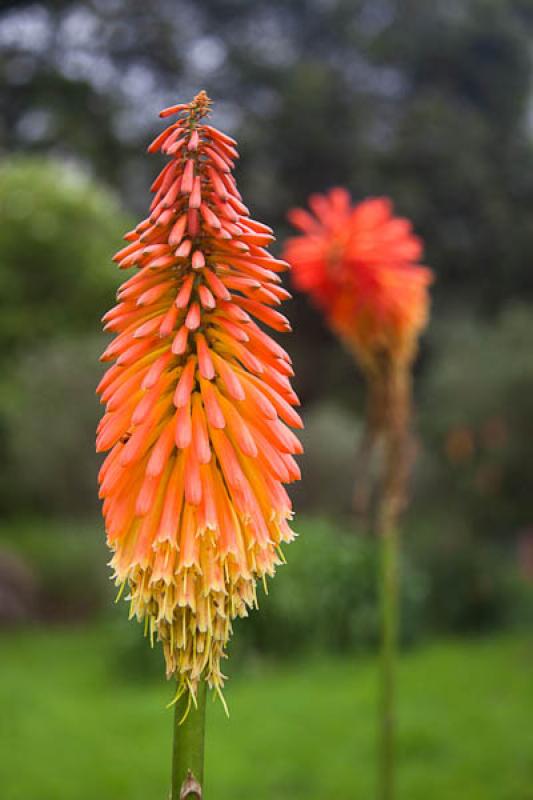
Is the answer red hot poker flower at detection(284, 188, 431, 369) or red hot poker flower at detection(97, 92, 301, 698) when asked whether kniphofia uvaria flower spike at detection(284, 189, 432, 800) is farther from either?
red hot poker flower at detection(97, 92, 301, 698)

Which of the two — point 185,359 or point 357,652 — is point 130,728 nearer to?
point 357,652

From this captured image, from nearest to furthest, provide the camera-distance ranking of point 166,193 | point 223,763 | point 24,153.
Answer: point 166,193 → point 223,763 → point 24,153

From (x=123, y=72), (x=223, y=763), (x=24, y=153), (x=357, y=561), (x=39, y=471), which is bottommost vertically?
(x=223, y=763)

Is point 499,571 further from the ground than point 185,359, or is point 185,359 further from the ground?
point 499,571

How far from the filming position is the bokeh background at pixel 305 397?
295 inches

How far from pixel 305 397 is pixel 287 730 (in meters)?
17.1

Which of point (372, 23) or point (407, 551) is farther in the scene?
point (372, 23)

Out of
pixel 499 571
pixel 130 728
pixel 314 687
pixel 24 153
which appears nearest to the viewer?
pixel 130 728

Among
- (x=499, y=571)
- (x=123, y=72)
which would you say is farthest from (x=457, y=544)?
(x=123, y=72)

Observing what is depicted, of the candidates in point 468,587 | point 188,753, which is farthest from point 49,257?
point 188,753

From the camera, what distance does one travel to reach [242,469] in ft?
5.38

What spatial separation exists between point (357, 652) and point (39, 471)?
6.10 meters

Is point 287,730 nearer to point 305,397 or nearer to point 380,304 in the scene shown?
point 380,304

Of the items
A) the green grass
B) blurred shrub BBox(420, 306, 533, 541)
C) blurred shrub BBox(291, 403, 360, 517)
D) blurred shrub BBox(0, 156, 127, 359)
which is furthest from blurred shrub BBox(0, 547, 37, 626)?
blurred shrub BBox(420, 306, 533, 541)
